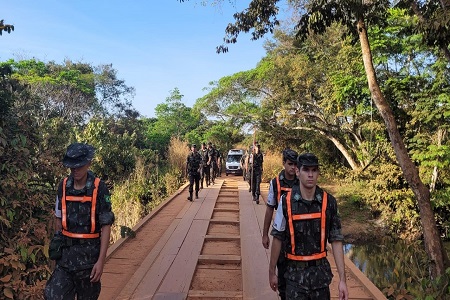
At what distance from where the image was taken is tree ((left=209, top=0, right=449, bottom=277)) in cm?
643

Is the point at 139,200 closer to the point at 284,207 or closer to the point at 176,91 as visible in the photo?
the point at 284,207

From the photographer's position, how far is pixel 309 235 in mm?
2445

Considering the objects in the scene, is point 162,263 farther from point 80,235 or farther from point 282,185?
point 80,235

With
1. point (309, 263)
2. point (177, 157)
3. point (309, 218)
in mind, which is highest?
point (177, 157)

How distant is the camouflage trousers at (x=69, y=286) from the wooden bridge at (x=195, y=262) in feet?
4.10

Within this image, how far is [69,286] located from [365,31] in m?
7.16

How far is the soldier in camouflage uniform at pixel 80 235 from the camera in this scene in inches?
104

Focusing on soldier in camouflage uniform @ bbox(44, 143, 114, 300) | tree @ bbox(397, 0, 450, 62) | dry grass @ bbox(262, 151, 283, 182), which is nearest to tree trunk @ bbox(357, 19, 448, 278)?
tree @ bbox(397, 0, 450, 62)

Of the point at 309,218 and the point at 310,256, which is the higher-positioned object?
the point at 309,218

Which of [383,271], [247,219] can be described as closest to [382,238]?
[383,271]

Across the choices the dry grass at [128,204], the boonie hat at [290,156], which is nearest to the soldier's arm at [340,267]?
the boonie hat at [290,156]


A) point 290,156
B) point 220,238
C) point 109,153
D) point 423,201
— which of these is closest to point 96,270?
point 290,156

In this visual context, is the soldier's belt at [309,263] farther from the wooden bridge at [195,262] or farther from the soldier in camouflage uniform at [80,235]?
the wooden bridge at [195,262]

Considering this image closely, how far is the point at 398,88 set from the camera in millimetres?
12000
